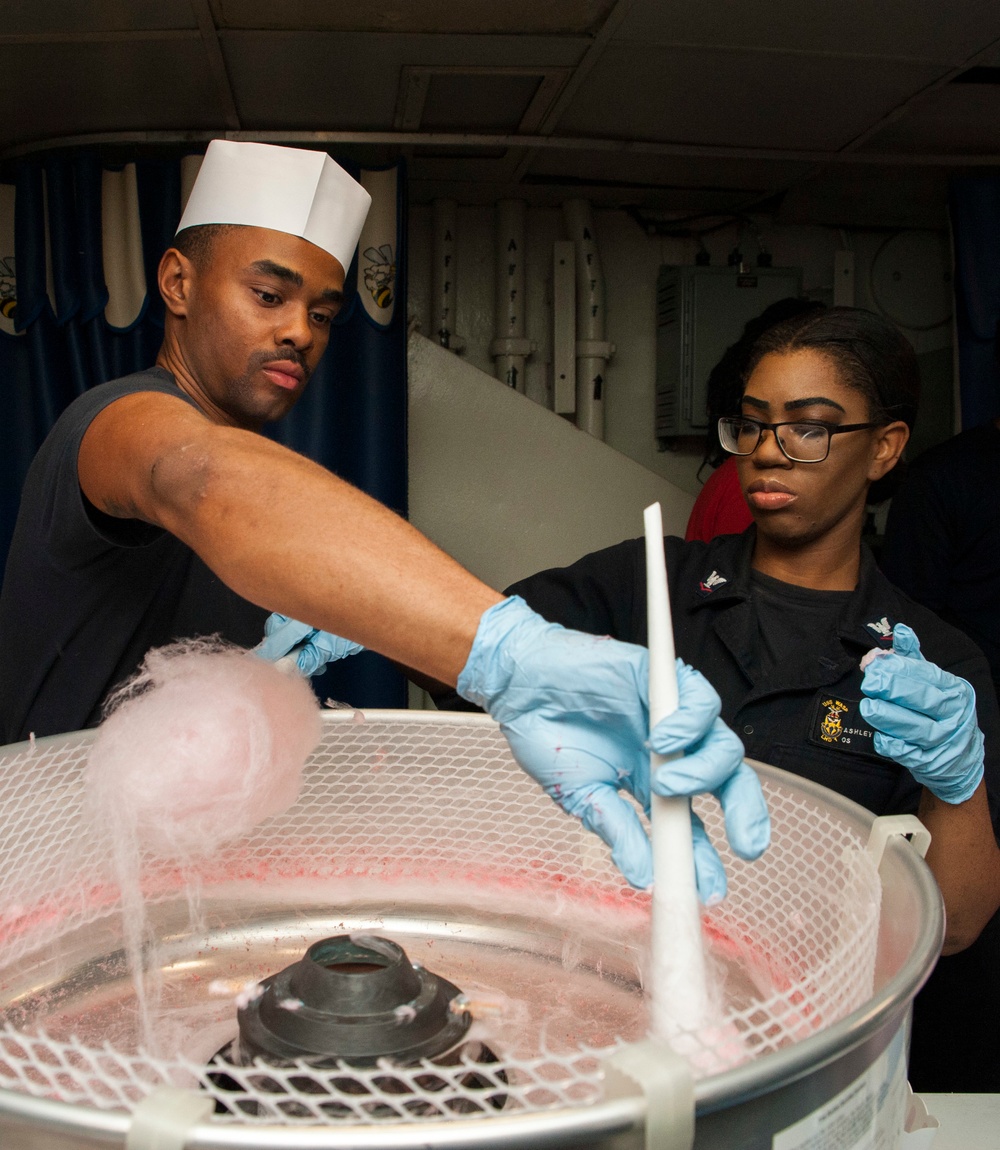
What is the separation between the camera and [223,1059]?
27.5 inches

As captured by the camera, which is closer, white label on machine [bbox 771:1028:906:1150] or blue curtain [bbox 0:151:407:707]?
white label on machine [bbox 771:1028:906:1150]

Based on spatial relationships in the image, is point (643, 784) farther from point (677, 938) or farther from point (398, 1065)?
point (398, 1065)

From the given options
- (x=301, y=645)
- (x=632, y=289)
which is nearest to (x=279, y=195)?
(x=301, y=645)

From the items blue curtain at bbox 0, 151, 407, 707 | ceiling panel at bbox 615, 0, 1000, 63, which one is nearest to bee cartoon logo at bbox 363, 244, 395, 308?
blue curtain at bbox 0, 151, 407, 707

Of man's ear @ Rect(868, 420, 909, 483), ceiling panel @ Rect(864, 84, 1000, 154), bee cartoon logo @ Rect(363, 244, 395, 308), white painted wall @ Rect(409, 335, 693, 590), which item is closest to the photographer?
man's ear @ Rect(868, 420, 909, 483)

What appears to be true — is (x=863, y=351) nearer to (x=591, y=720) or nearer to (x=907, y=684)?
(x=907, y=684)

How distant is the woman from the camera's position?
122 centimetres

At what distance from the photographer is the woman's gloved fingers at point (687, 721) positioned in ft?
1.97

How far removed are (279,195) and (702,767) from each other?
1.10m

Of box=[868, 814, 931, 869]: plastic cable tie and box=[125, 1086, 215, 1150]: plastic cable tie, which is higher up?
box=[868, 814, 931, 869]: plastic cable tie

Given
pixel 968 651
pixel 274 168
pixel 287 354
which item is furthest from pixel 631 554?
pixel 274 168

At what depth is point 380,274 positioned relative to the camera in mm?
2670

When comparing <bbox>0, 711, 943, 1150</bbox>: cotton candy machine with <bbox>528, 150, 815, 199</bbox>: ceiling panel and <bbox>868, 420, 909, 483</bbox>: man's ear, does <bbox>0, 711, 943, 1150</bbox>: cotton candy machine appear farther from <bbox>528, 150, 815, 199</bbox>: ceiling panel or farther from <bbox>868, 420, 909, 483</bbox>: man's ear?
<bbox>528, 150, 815, 199</bbox>: ceiling panel

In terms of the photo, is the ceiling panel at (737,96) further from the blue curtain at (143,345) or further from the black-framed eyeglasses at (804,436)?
the black-framed eyeglasses at (804,436)
